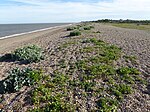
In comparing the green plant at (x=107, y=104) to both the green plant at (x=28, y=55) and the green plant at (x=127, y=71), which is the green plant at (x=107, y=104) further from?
the green plant at (x=28, y=55)

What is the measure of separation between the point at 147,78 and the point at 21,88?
4.91 m

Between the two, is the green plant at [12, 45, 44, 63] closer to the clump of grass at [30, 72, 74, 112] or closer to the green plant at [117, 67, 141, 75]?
the clump of grass at [30, 72, 74, 112]

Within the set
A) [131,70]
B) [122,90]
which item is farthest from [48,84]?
[131,70]

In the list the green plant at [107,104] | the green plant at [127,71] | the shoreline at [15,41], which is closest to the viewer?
the green plant at [107,104]

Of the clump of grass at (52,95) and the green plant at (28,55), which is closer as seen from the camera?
the clump of grass at (52,95)

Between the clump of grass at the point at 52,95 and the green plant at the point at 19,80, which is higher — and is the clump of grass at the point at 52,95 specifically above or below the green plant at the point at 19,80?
below

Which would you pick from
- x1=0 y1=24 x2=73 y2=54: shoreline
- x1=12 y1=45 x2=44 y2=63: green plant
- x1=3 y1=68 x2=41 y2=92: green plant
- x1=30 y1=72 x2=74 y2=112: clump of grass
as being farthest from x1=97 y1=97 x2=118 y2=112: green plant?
x1=0 y1=24 x2=73 y2=54: shoreline

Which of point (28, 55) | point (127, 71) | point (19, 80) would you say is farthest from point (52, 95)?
point (28, 55)

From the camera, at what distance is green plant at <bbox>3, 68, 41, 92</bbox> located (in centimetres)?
872

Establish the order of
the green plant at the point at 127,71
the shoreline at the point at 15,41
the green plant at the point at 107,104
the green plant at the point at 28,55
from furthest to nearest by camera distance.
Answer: the shoreline at the point at 15,41 → the green plant at the point at 28,55 → the green plant at the point at 127,71 → the green plant at the point at 107,104

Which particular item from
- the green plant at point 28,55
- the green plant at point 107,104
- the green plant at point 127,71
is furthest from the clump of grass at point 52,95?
the green plant at point 28,55

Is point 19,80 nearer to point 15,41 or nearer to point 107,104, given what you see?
point 107,104

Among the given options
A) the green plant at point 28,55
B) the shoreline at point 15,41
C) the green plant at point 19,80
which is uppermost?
the green plant at point 19,80

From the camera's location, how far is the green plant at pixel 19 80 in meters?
8.72
